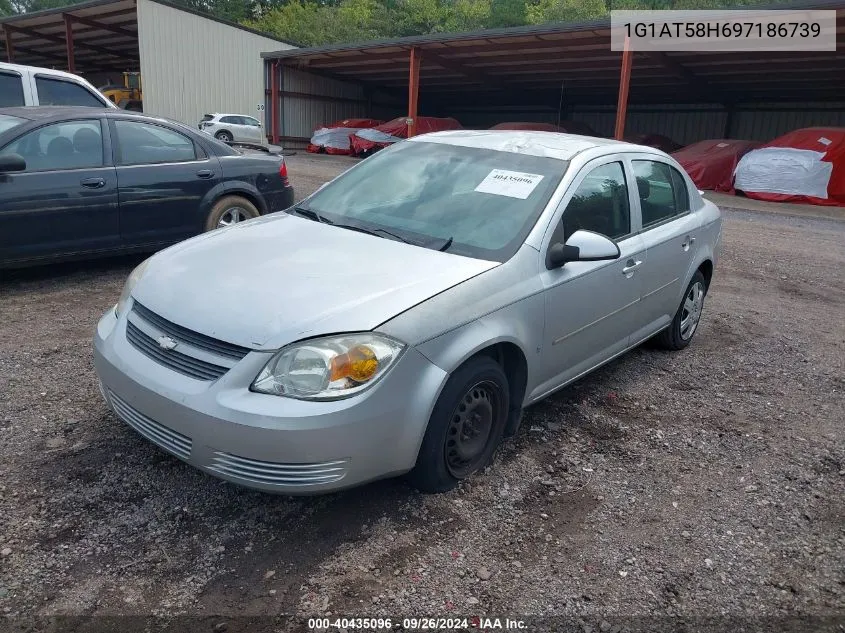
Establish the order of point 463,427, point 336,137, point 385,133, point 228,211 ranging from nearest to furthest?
point 463,427 < point 228,211 < point 385,133 < point 336,137

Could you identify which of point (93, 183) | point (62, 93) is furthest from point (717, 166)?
point (93, 183)

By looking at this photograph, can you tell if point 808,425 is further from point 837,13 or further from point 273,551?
point 837,13

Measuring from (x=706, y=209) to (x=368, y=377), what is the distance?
3806mm

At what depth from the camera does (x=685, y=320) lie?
519cm

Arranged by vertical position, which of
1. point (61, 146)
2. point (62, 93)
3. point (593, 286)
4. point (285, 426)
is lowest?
point (285, 426)

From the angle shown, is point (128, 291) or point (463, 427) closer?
point (463, 427)

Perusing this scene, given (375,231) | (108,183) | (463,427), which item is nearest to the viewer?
(463,427)

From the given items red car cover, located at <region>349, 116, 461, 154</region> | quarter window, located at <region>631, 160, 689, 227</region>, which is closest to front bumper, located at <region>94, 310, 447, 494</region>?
quarter window, located at <region>631, 160, 689, 227</region>

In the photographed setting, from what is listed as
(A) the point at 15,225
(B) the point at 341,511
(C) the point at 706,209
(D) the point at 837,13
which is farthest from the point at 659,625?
(D) the point at 837,13

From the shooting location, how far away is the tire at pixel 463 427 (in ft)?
9.37

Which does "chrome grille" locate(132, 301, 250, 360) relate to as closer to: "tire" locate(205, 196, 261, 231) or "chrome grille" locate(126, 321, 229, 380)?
"chrome grille" locate(126, 321, 229, 380)

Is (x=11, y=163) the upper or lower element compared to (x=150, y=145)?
lower

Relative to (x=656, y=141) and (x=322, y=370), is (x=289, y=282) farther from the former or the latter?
(x=656, y=141)

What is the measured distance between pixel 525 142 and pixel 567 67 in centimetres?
1955
